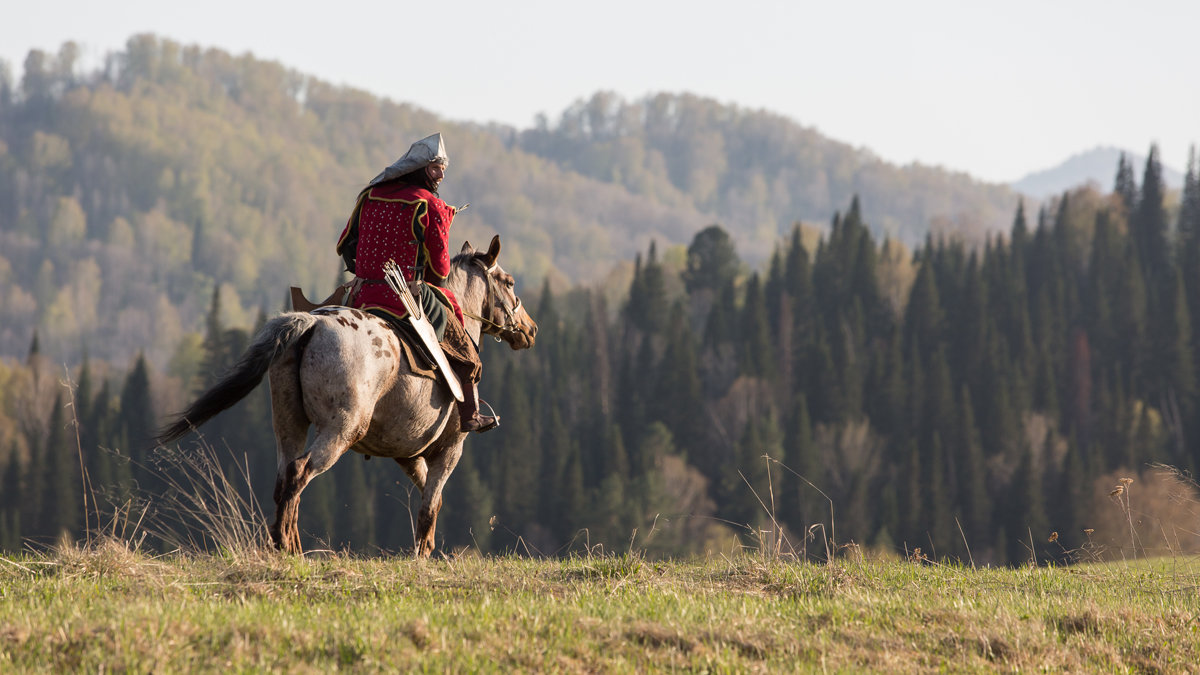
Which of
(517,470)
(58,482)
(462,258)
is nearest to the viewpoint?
(462,258)

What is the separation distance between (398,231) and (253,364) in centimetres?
191

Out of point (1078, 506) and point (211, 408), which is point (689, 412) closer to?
point (1078, 506)

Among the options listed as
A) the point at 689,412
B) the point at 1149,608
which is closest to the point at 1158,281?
the point at 689,412

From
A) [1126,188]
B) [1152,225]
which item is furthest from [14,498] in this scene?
[1126,188]

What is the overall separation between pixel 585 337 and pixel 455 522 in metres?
41.4

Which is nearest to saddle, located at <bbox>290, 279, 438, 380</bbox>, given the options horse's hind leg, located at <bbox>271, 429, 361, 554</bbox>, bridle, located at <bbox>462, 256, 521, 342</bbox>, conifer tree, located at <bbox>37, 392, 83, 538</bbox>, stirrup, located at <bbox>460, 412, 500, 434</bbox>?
stirrup, located at <bbox>460, 412, 500, 434</bbox>

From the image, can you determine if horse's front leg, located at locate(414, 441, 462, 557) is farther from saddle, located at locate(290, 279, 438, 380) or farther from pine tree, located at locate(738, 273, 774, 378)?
pine tree, located at locate(738, 273, 774, 378)

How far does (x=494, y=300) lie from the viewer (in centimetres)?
1173

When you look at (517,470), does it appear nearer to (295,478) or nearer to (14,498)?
(14,498)

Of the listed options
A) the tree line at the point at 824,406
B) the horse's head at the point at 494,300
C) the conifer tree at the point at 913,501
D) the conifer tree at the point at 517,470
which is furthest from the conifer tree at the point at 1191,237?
the horse's head at the point at 494,300

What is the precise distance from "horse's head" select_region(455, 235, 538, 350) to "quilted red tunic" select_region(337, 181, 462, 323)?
0.88 m

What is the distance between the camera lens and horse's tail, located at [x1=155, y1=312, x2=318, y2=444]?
905cm

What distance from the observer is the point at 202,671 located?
5.92 meters

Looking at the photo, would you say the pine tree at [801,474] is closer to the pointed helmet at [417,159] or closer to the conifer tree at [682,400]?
the conifer tree at [682,400]
